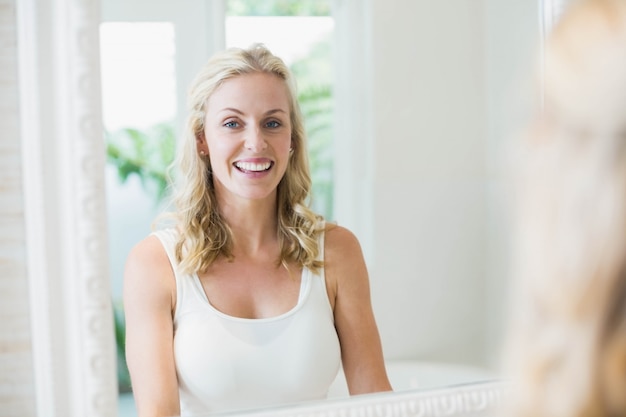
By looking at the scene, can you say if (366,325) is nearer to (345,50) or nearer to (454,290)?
(454,290)

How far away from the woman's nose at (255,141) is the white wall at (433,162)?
9 cm

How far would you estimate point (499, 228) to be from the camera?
100 cm

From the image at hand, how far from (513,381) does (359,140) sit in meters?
0.44

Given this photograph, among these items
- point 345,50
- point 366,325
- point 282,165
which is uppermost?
point 345,50

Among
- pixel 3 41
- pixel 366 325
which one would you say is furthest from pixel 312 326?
pixel 3 41

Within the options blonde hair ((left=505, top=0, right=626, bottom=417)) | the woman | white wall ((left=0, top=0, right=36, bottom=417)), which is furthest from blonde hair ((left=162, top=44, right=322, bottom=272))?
blonde hair ((left=505, top=0, right=626, bottom=417))

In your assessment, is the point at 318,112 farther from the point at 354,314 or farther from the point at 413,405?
the point at 413,405

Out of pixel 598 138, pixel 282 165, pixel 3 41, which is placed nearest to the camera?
pixel 598 138

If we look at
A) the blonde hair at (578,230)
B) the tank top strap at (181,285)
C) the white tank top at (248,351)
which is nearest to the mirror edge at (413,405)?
the white tank top at (248,351)

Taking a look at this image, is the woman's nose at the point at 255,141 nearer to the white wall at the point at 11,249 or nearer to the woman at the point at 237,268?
the woman at the point at 237,268

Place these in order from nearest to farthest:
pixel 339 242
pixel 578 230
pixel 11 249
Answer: pixel 578 230, pixel 11 249, pixel 339 242

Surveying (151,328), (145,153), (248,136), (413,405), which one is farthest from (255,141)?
(413,405)

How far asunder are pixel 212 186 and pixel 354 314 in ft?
0.73

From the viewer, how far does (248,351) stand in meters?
0.85
